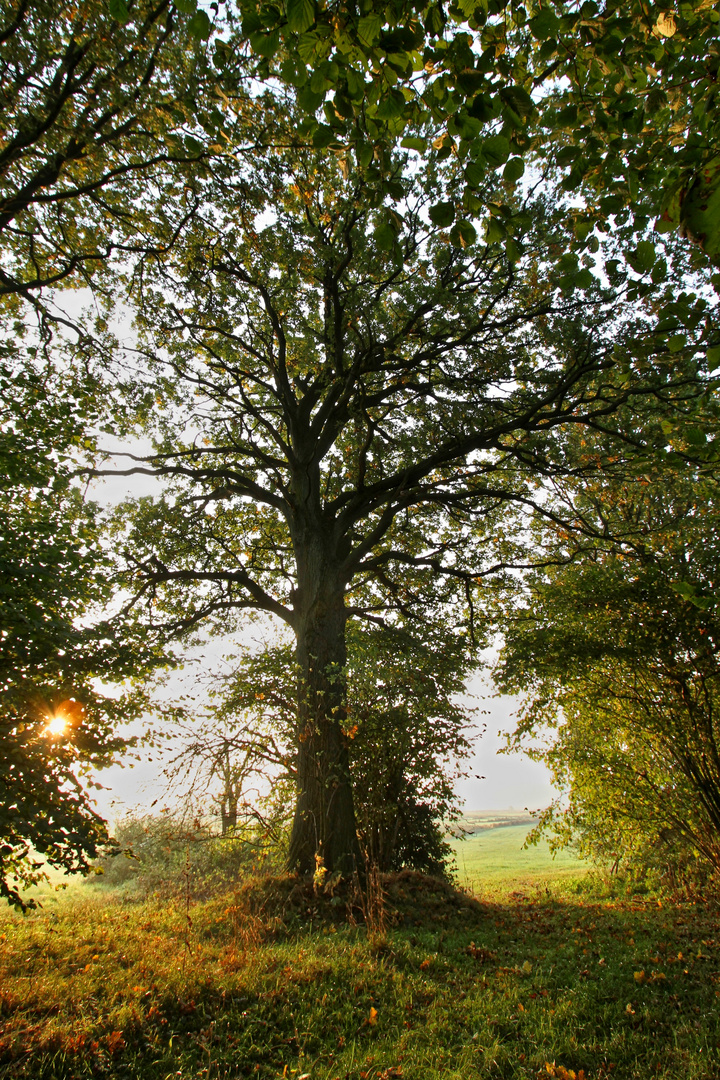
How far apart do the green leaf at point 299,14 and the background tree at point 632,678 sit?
17.9ft

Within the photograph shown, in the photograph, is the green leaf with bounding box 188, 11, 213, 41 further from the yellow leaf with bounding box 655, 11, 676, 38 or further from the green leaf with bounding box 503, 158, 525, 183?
the yellow leaf with bounding box 655, 11, 676, 38

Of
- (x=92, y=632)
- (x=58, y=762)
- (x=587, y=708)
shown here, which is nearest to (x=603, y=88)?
(x=92, y=632)

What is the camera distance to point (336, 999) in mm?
3812

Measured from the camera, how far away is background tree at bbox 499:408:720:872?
671 centimetres

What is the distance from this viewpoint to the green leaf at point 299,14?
6.31 feet

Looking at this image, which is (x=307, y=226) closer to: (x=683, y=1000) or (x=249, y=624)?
(x=249, y=624)

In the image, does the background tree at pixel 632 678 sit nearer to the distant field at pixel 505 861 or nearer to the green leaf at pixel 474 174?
the distant field at pixel 505 861

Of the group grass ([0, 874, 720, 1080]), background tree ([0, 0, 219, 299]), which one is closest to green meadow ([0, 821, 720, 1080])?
grass ([0, 874, 720, 1080])

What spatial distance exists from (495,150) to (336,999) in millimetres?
5596

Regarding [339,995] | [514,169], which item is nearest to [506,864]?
[339,995]

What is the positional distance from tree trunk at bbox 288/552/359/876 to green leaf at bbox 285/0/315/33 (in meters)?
6.54

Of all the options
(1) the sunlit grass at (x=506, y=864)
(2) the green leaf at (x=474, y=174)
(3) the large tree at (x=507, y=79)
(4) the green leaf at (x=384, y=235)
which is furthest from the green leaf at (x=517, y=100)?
(1) the sunlit grass at (x=506, y=864)

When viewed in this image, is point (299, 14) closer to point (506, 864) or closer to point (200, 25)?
point (200, 25)

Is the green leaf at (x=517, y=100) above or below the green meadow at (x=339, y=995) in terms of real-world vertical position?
above
